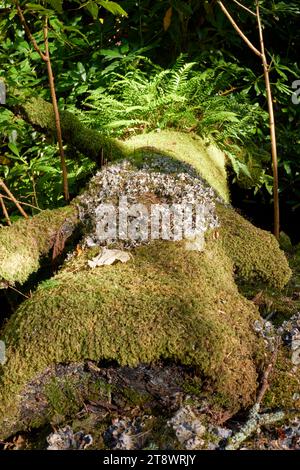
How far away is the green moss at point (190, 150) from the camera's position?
404cm

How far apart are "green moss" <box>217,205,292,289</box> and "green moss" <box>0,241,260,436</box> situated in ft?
1.93

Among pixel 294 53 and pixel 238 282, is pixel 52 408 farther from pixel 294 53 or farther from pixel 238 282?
pixel 294 53

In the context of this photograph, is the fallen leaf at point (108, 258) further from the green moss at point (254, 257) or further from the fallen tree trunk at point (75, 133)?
the fallen tree trunk at point (75, 133)

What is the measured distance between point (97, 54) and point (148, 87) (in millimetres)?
885

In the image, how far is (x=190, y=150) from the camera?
4406mm

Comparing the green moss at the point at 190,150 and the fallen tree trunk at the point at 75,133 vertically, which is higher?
the fallen tree trunk at the point at 75,133

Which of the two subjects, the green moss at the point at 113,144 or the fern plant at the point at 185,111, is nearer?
the green moss at the point at 113,144

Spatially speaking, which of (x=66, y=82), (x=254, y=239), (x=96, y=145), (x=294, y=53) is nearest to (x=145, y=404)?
(x=254, y=239)

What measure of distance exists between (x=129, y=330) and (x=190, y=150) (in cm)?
259

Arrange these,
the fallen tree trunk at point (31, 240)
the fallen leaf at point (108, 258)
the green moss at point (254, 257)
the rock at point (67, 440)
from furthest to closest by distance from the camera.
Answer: the green moss at point (254, 257) → the fallen tree trunk at point (31, 240) → the fallen leaf at point (108, 258) → the rock at point (67, 440)


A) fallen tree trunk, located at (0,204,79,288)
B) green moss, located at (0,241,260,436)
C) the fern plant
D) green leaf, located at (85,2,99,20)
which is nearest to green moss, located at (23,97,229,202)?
the fern plant


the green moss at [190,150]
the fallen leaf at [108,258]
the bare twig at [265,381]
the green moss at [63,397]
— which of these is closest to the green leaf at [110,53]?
the green moss at [190,150]

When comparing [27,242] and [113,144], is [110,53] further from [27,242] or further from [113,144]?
[27,242]

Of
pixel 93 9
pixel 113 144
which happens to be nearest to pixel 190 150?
pixel 113 144
